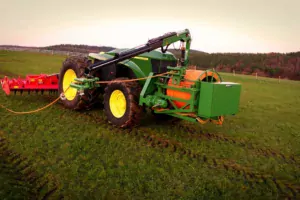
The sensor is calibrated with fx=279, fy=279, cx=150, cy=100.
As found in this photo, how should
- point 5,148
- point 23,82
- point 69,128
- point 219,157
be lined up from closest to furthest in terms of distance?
point 5,148 → point 219,157 → point 69,128 → point 23,82

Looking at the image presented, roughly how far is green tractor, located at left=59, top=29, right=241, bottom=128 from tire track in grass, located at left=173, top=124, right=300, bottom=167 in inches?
27.3

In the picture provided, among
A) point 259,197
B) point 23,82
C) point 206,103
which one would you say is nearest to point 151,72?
point 206,103

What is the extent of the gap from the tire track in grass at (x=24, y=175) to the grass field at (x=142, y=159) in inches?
A: 0.5

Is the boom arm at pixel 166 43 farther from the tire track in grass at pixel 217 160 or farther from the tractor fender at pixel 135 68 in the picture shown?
the tire track in grass at pixel 217 160

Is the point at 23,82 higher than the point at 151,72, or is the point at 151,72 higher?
the point at 151,72

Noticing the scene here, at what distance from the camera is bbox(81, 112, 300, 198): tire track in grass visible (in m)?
4.67

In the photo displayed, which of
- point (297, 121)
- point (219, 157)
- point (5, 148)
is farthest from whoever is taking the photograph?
point (297, 121)

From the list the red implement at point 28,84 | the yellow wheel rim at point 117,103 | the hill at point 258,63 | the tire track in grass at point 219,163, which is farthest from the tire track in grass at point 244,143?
the hill at point 258,63

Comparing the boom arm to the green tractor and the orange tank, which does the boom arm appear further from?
the orange tank

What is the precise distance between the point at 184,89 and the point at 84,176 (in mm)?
2804

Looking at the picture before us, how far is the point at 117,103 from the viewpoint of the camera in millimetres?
7195

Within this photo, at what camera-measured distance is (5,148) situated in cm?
530

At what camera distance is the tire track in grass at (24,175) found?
3942 mm

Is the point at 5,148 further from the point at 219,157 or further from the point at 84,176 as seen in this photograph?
the point at 219,157
